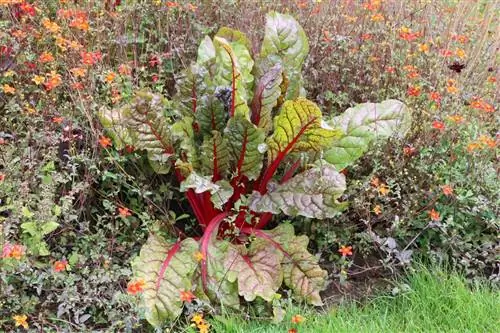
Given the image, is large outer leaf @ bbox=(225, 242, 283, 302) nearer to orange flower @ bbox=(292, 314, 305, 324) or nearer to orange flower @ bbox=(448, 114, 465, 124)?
orange flower @ bbox=(292, 314, 305, 324)

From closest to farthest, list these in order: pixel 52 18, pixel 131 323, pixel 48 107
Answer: pixel 131 323 → pixel 48 107 → pixel 52 18

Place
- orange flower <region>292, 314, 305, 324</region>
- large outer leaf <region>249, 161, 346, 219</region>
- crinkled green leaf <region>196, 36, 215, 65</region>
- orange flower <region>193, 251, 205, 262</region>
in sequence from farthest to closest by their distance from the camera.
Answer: crinkled green leaf <region>196, 36, 215, 65</region> → large outer leaf <region>249, 161, 346, 219</region> → orange flower <region>193, 251, 205, 262</region> → orange flower <region>292, 314, 305, 324</region>

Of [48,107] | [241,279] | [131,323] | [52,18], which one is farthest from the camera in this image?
[52,18]

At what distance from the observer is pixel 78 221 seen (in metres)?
3.57

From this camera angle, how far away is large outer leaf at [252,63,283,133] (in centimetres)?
363

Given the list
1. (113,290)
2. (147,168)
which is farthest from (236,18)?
(113,290)

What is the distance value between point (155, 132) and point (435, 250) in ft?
5.44

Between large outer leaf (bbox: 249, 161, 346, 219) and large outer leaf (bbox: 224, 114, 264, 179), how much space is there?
6.3 inches

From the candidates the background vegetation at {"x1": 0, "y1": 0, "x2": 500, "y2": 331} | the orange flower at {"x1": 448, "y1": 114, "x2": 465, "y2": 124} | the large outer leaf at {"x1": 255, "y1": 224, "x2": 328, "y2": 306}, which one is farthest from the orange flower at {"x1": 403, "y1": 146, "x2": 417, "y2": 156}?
the large outer leaf at {"x1": 255, "y1": 224, "x2": 328, "y2": 306}

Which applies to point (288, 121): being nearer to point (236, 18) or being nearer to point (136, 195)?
point (136, 195)

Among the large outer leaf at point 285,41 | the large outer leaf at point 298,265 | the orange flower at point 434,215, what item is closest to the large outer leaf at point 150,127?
the large outer leaf at point 298,265

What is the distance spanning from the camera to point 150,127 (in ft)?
11.7

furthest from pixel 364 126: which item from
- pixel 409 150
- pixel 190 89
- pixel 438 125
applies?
pixel 190 89

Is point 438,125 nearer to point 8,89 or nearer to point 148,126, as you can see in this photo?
point 148,126
